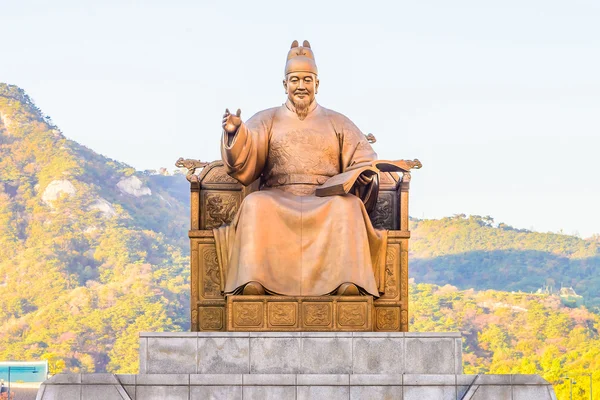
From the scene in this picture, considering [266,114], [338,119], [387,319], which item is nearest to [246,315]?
[387,319]

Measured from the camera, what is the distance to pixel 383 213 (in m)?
11.6

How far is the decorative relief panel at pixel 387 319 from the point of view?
435 inches

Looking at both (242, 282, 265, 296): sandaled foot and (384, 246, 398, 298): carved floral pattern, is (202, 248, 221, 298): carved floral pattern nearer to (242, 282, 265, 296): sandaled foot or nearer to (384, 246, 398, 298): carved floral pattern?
(242, 282, 265, 296): sandaled foot

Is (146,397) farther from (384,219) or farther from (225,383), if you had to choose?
(384,219)

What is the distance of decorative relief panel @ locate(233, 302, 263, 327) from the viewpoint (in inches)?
403

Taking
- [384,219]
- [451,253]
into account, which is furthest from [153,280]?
[384,219]

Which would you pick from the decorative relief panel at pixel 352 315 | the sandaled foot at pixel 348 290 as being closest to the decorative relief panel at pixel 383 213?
the sandaled foot at pixel 348 290

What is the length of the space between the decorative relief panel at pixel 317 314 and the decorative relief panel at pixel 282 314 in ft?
0.25

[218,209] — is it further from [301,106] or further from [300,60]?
[300,60]

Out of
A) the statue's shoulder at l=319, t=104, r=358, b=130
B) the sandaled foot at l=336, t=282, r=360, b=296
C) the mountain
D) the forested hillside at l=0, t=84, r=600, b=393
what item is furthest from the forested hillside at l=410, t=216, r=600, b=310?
the sandaled foot at l=336, t=282, r=360, b=296

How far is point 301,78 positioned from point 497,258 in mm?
37754

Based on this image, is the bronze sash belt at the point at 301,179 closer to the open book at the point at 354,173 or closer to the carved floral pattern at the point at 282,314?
the open book at the point at 354,173

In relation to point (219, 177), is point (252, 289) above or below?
below

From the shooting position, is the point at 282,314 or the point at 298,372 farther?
the point at 282,314
